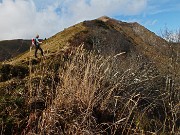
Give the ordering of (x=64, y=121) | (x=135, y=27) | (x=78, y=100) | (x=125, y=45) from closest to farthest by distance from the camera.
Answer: (x=64, y=121), (x=78, y=100), (x=125, y=45), (x=135, y=27)

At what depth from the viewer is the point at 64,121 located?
588 centimetres

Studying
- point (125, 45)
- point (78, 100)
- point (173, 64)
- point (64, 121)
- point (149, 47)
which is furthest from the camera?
point (149, 47)

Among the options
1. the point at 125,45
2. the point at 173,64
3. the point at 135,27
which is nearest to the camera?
the point at 173,64

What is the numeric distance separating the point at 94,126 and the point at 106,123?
21cm

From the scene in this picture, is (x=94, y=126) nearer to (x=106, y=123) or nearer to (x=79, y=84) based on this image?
(x=106, y=123)

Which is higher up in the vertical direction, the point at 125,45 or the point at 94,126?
the point at 125,45

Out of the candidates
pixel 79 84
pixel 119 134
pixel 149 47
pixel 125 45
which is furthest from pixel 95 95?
pixel 149 47

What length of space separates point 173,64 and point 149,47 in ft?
94.7

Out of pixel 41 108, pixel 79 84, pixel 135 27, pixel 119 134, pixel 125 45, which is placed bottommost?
pixel 119 134

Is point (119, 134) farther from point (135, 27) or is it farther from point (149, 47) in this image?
point (135, 27)

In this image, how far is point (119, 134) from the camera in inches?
241

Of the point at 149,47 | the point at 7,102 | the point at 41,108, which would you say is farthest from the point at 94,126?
the point at 149,47

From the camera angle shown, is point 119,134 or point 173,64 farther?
point 173,64

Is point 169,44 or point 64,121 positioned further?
point 169,44
